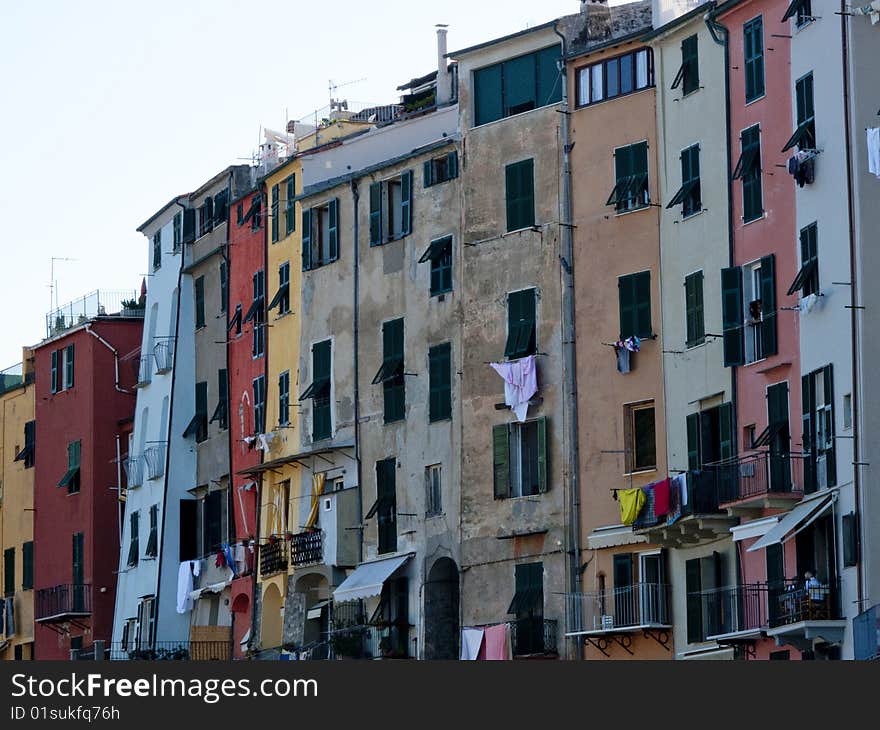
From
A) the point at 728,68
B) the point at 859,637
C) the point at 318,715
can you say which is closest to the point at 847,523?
the point at 859,637

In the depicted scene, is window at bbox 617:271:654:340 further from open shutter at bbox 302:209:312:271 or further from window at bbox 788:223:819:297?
open shutter at bbox 302:209:312:271

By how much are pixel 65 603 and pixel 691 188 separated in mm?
36950

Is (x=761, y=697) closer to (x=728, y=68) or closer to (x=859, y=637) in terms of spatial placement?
(x=859, y=637)

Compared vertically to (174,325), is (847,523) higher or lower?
lower

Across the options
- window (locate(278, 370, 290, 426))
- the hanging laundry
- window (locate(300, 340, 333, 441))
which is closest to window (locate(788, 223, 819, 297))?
the hanging laundry

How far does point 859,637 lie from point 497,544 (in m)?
17.2

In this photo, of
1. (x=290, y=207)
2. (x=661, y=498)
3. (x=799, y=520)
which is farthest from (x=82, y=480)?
(x=799, y=520)

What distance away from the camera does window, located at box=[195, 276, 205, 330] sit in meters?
93.1

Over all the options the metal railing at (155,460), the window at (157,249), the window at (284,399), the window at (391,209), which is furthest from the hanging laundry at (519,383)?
the window at (157,249)

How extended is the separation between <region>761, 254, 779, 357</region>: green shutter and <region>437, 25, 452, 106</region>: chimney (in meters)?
19.5

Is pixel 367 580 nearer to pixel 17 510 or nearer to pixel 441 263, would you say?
pixel 441 263

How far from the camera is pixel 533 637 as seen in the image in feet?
234

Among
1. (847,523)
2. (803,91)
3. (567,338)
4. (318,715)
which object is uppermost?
(803,91)

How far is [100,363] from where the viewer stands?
98625mm
